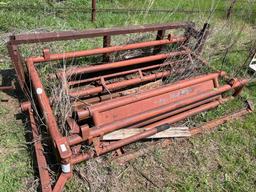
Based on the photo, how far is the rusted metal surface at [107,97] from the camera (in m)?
2.57

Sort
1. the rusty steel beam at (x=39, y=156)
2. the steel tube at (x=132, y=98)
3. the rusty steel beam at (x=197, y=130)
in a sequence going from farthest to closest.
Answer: the rusty steel beam at (x=197, y=130)
the steel tube at (x=132, y=98)
the rusty steel beam at (x=39, y=156)

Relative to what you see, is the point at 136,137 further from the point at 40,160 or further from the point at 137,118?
the point at 40,160

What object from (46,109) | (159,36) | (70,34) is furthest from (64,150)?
(159,36)

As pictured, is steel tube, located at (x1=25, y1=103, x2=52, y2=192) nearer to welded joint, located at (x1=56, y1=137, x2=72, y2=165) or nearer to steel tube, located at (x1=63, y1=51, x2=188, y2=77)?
welded joint, located at (x1=56, y1=137, x2=72, y2=165)

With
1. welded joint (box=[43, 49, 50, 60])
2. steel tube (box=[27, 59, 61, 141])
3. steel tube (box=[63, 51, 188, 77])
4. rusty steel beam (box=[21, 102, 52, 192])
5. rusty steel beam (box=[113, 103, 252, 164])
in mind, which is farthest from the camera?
steel tube (box=[63, 51, 188, 77])

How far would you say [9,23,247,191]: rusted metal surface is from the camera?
2.57 m

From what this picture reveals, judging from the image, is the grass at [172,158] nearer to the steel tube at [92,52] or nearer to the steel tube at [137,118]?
the steel tube at [137,118]

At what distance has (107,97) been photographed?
3.54m

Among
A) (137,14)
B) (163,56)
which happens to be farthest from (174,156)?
(137,14)

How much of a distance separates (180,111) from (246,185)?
3.66 ft

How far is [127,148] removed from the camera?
3.26m

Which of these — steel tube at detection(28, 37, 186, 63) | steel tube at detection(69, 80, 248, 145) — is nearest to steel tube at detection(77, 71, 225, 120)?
steel tube at detection(69, 80, 248, 145)

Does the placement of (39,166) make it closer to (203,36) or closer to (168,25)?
(168,25)

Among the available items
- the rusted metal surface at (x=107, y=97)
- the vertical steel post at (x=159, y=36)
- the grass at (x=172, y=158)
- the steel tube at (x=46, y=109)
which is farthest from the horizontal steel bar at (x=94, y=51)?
the grass at (x=172, y=158)
